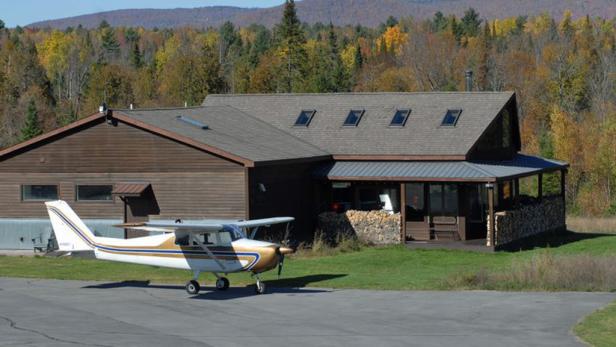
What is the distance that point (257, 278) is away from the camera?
92.1ft

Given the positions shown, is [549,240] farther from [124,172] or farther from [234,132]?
[124,172]

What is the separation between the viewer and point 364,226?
129 feet

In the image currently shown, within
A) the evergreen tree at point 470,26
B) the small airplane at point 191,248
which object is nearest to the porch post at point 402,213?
the small airplane at point 191,248

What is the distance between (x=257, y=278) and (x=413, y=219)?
1281 centimetres

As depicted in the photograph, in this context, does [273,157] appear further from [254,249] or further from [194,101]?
[194,101]

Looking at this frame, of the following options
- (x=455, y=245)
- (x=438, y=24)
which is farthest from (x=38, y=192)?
(x=438, y=24)

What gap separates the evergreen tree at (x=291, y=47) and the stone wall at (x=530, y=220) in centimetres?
5474

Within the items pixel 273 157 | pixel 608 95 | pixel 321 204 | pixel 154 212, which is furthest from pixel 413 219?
pixel 608 95

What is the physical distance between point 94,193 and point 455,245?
12.2 meters

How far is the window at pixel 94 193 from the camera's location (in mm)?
37691

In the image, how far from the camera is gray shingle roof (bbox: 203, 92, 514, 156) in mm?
40094

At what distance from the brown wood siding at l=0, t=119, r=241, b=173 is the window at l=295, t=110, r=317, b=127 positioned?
8001 millimetres

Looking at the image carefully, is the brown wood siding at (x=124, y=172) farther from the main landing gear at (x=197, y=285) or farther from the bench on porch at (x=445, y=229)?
the bench on porch at (x=445, y=229)

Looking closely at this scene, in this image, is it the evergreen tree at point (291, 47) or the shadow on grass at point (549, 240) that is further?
the evergreen tree at point (291, 47)
